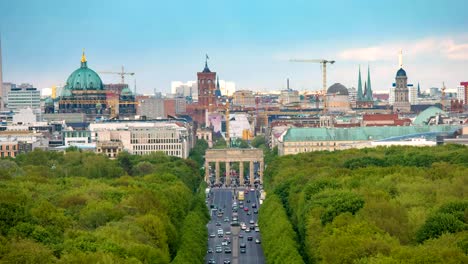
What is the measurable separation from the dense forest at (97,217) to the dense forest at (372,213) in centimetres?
609

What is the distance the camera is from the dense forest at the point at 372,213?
78125mm

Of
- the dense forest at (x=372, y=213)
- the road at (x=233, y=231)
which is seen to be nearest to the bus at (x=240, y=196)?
the road at (x=233, y=231)

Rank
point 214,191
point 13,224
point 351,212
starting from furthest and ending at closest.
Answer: point 214,191
point 351,212
point 13,224

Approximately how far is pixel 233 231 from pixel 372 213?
3168 centimetres

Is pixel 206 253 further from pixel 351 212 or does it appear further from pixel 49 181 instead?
pixel 49 181

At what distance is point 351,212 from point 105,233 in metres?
18.3

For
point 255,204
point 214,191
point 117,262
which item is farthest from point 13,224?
point 214,191

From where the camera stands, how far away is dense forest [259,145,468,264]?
7812 centimetres

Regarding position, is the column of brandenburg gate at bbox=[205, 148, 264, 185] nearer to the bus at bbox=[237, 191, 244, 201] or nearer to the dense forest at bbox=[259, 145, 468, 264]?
the bus at bbox=[237, 191, 244, 201]

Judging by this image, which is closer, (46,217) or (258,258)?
(46,217)

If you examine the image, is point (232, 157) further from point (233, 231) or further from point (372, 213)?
point (372, 213)

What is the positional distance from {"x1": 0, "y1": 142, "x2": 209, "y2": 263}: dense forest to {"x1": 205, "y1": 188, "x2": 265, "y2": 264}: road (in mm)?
1548

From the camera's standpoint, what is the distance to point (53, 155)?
173500 millimetres

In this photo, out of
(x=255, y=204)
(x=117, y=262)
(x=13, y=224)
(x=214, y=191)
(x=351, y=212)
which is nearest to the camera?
(x=117, y=262)
